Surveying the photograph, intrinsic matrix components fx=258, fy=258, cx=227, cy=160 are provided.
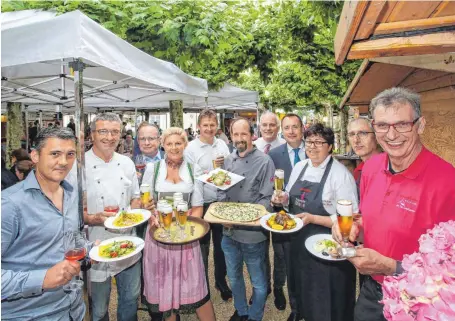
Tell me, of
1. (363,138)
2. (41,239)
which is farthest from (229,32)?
(41,239)

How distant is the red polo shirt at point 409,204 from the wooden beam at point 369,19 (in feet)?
3.35

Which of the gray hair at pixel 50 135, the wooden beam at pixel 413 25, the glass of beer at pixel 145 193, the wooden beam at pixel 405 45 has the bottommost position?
the glass of beer at pixel 145 193

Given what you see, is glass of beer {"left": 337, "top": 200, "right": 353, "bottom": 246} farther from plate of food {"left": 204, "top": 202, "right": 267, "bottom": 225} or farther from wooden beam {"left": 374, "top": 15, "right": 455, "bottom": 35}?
wooden beam {"left": 374, "top": 15, "right": 455, "bottom": 35}

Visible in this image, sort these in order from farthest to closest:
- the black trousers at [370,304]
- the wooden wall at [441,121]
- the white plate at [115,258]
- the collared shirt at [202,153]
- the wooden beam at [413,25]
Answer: the collared shirt at [202,153]
the wooden wall at [441,121]
the white plate at [115,258]
the black trousers at [370,304]
the wooden beam at [413,25]

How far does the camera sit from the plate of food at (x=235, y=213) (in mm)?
2766

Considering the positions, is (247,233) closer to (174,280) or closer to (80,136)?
(174,280)

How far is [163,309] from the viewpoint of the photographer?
8.97ft

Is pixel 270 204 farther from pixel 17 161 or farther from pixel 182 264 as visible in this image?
pixel 17 161

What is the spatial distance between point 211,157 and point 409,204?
3112mm

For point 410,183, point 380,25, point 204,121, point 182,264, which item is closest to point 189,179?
point 182,264

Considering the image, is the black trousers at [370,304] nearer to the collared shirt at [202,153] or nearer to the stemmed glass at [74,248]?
the stemmed glass at [74,248]

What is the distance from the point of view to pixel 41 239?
73.0 inches

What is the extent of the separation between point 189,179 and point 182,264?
987 mm

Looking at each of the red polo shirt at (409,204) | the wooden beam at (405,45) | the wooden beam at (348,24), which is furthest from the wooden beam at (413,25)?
the red polo shirt at (409,204)
